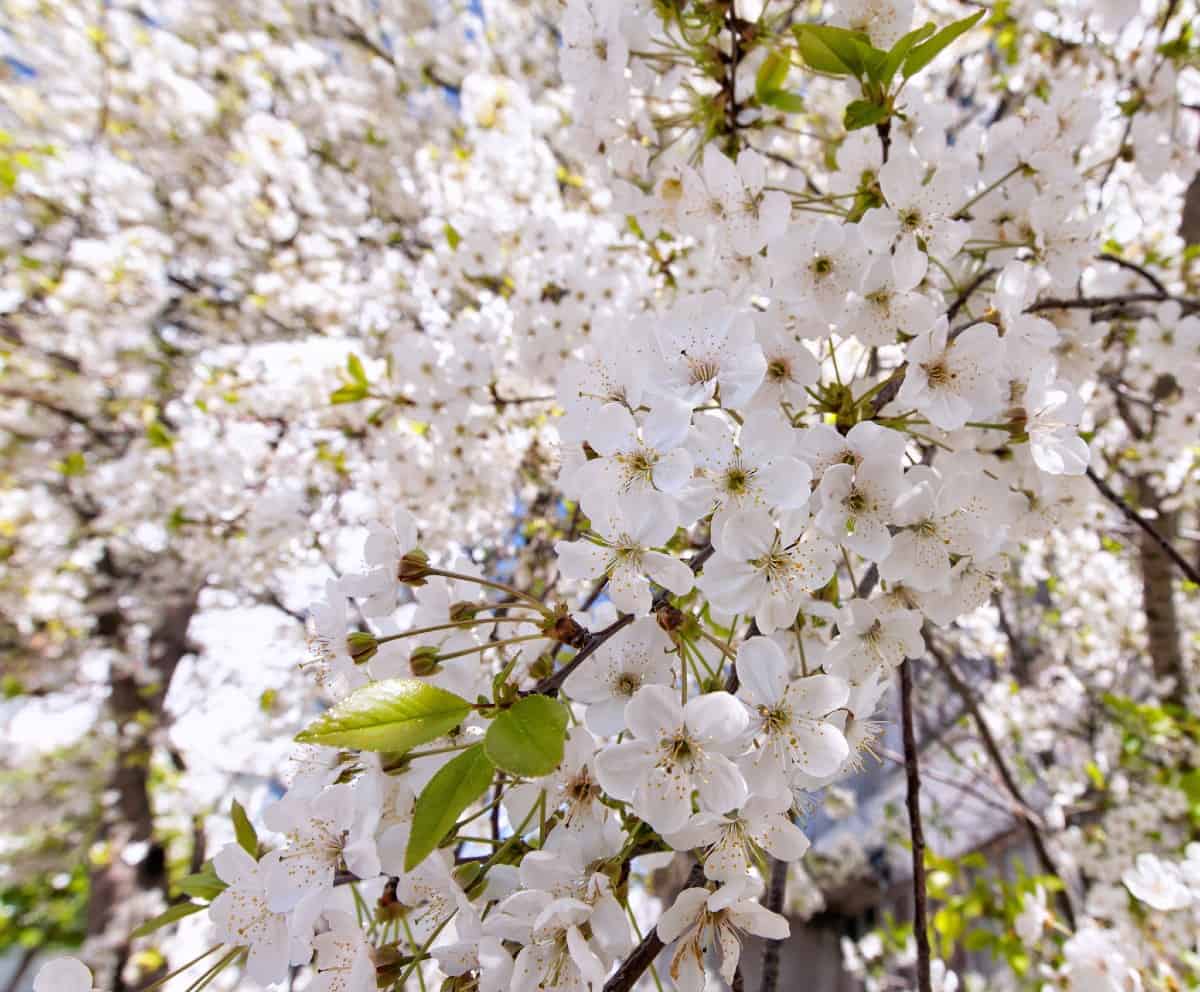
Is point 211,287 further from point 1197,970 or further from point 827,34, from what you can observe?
point 1197,970

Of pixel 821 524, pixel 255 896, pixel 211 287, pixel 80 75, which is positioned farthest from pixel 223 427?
pixel 80 75

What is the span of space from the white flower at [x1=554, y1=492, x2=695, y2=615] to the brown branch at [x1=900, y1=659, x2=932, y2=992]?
1.71 ft

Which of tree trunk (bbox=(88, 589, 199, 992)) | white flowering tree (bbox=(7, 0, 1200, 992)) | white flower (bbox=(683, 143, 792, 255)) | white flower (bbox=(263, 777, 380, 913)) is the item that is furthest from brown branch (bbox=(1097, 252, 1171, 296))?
tree trunk (bbox=(88, 589, 199, 992))

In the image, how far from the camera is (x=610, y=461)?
0.69 meters

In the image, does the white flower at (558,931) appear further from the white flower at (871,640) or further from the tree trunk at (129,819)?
the tree trunk at (129,819)

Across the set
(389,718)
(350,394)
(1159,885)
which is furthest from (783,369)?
(1159,885)

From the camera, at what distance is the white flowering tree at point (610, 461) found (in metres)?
0.65

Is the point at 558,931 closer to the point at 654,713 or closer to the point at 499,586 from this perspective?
the point at 654,713

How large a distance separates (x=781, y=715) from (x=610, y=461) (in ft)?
0.94

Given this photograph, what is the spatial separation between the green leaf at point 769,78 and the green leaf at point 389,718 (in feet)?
3.53

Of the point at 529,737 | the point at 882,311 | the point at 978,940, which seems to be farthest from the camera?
the point at 978,940

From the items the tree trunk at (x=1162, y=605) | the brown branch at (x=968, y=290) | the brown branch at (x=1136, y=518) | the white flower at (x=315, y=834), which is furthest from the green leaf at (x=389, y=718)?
the tree trunk at (x=1162, y=605)

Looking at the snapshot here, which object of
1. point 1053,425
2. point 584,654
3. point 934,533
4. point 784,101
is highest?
point 784,101

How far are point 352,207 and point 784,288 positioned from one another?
417 cm
